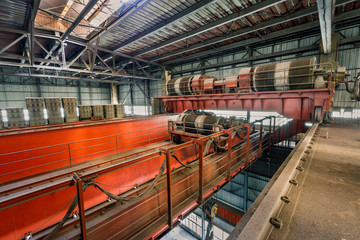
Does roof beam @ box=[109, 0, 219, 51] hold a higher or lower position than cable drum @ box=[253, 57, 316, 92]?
higher

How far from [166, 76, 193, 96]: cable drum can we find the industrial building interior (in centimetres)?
9

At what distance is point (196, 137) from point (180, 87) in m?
4.24

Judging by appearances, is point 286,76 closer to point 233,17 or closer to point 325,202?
point 233,17

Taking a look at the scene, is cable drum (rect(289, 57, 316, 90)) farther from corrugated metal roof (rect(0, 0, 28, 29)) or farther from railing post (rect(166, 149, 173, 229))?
corrugated metal roof (rect(0, 0, 28, 29))

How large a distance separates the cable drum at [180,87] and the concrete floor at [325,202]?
8.27 m

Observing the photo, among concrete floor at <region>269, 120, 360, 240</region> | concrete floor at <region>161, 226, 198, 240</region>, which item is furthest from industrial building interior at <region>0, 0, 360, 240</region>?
concrete floor at <region>161, 226, 198, 240</region>

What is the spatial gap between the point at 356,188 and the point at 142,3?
9.68 meters

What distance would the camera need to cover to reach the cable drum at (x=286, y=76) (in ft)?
21.1

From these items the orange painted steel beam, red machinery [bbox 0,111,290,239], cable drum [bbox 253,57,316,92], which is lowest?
red machinery [bbox 0,111,290,239]

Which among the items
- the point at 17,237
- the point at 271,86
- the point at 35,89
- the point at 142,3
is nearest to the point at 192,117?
the point at 271,86

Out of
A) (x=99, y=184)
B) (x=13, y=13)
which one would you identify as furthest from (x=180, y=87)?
(x=13, y=13)

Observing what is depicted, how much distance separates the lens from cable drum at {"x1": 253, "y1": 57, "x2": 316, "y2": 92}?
6.44m

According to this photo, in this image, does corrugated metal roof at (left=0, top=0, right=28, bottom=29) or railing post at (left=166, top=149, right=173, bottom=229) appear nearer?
railing post at (left=166, top=149, right=173, bottom=229)

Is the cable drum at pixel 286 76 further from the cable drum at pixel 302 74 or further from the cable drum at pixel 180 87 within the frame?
the cable drum at pixel 180 87
